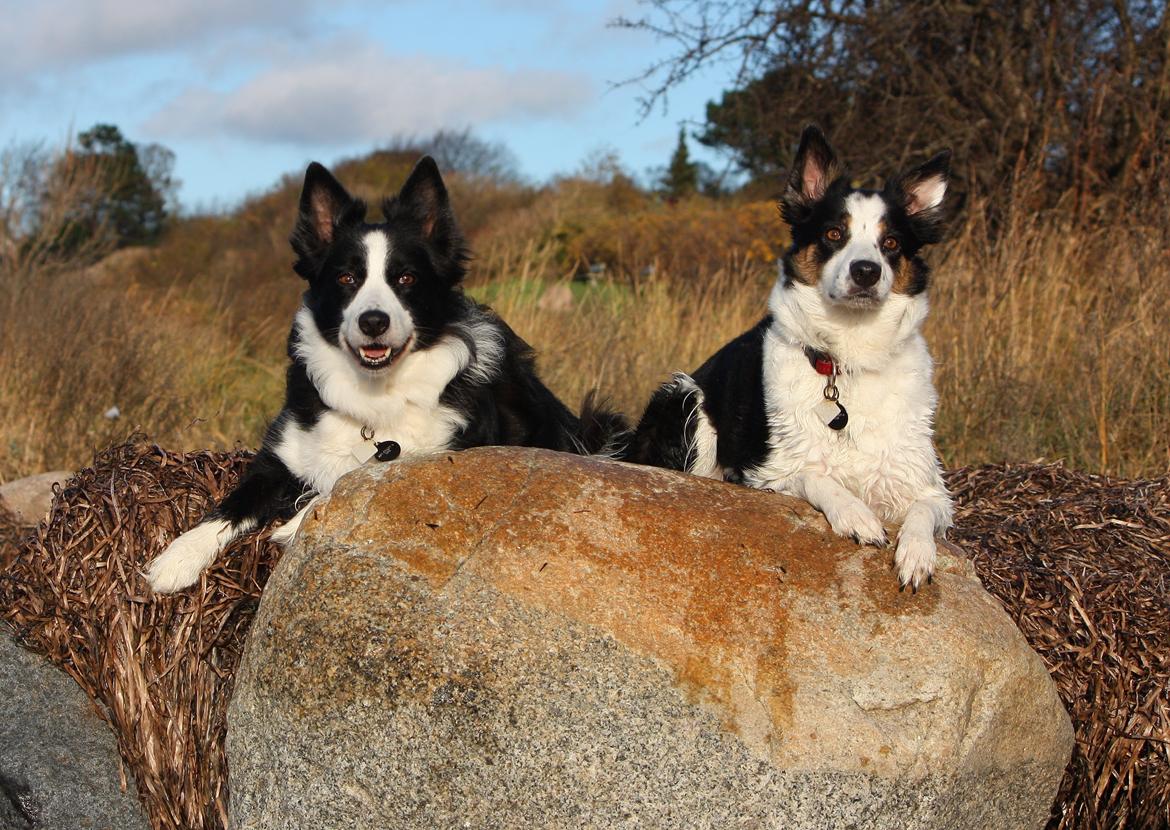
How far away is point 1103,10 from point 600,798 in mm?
9307

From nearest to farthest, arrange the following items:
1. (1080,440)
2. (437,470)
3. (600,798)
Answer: (600,798) < (437,470) < (1080,440)

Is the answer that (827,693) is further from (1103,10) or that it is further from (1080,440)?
(1103,10)

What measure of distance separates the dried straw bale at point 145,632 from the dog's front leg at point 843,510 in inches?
71.8

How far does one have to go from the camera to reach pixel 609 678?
2883 mm

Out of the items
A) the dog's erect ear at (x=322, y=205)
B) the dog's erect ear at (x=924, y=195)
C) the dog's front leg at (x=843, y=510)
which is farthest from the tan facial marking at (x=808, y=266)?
the dog's erect ear at (x=322, y=205)

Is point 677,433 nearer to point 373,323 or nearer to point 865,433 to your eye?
point 865,433

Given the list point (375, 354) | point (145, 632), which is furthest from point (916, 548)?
point (145, 632)

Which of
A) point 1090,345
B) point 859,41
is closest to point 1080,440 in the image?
point 1090,345

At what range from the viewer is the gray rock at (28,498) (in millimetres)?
5676

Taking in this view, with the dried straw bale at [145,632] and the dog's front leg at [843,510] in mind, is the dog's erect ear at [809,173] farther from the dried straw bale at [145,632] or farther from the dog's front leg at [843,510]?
the dried straw bale at [145,632]

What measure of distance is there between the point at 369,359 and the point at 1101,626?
2627 mm

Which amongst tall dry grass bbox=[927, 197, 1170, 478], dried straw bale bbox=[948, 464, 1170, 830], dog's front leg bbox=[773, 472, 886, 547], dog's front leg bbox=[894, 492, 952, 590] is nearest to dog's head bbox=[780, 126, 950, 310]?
dog's front leg bbox=[773, 472, 886, 547]

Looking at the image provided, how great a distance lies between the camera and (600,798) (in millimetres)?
2818

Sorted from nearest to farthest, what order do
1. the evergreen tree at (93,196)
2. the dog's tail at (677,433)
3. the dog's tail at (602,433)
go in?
1. the dog's tail at (677,433)
2. the dog's tail at (602,433)
3. the evergreen tree at (93,196)
